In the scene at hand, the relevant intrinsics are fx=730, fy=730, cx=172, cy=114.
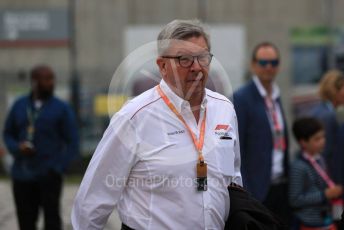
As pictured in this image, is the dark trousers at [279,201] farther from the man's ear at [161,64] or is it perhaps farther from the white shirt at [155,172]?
the man's ear at [161,64]

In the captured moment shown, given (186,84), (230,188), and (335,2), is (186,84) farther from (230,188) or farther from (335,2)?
(335,2)

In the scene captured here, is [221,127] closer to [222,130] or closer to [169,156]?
[222,130]

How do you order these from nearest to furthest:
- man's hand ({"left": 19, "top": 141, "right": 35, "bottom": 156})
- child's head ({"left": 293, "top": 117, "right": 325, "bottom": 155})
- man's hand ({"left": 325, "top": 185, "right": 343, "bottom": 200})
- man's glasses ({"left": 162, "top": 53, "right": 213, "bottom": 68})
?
1. man's glasses ({"left": 162, "top": 53, "right": 213, "bottom": 68})
2. man's hand ({"left": 325, "top": 185, "right": 343, "bottom": 200})
3. child's head ({"left": 293, "top": 117, "right": 325, "bottom": 155})
4. man's hand ({"left": 19, "top": 141, "right": 35, "bottom": 156})

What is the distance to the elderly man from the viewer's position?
A: 309 cm

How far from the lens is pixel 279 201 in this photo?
218 inches

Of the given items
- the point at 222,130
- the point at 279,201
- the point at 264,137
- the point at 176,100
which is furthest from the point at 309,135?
the point at 176,100

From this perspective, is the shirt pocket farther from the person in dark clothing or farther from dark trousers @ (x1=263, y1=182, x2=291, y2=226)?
the person in dark clothing

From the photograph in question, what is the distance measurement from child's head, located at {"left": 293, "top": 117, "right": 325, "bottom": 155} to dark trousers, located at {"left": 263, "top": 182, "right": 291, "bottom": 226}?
1.10 feet

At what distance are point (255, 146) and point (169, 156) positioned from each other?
2325 millimetres

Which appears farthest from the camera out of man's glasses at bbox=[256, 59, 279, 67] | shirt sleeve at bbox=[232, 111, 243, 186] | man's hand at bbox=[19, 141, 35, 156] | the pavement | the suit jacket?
the pavement

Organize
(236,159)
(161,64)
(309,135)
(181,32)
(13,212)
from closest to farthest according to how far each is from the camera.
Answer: (181,32)
(161,64)
(236,159)
(309,135)
(13,212)

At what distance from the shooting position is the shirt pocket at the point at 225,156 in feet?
10.5

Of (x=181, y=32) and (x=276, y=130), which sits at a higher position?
(x=181, y=32)

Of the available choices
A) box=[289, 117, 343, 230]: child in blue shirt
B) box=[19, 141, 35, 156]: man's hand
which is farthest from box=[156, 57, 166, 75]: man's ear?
box=[19, 141, 35, 156]: man's hand
